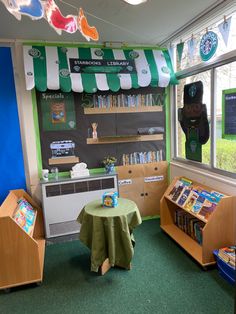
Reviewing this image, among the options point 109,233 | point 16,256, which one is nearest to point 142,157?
point 109,233

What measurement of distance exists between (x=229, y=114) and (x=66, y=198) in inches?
88.1

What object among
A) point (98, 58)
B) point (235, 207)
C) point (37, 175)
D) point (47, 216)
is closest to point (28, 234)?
point (47, 216)

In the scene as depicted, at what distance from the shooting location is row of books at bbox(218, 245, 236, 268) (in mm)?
2239

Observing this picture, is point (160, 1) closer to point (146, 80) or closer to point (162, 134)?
point (146, 80)

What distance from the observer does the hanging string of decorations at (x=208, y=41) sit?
2.53 m

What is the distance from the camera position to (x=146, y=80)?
11.2ft

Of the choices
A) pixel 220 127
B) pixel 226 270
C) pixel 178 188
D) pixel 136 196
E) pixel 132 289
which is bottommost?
pixel 132 289

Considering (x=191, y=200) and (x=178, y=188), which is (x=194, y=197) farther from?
(x=178, y=188)

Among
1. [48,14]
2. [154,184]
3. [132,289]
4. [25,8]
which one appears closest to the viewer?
[25,8]

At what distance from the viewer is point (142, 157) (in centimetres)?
378

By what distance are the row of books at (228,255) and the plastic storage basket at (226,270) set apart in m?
0.03

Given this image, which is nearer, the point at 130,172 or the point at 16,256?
the point at 16,256

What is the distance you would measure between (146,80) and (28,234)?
2.46 metres

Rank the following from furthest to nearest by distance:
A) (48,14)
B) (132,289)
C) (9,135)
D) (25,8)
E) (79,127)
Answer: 1. (79,127)
2. (9,135)
3. (132,289)
4. (48,14)
5. (25,8)
